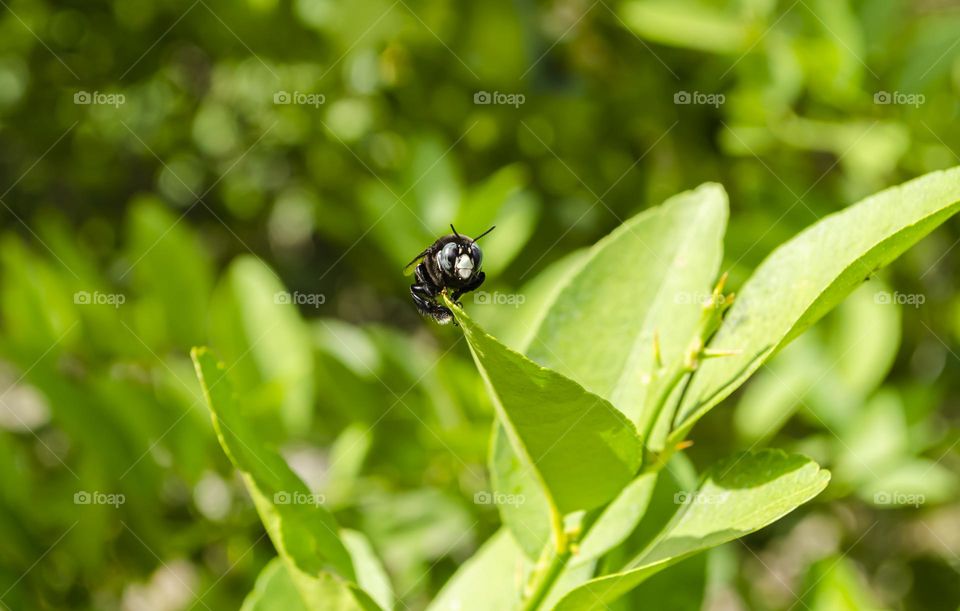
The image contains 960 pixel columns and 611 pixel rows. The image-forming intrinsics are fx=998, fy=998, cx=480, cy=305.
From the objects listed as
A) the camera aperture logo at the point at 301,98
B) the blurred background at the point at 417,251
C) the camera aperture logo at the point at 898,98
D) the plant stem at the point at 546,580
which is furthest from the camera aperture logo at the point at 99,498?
the camera aperture logo at the point at 898,98

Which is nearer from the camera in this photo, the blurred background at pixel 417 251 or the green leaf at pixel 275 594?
the green leaf at pixel 275 594

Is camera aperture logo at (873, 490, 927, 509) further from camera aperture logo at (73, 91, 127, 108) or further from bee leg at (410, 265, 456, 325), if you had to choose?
camera aperture logo at (73, 91, 127, 108)

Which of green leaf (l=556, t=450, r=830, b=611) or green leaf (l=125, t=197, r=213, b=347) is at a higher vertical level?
green leaf (l=125, t=197, r=213, b=347)

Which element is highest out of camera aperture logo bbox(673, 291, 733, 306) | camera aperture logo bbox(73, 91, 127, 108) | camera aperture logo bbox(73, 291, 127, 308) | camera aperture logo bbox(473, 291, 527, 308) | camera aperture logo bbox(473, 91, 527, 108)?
camera aperture logo bbox(73, 91, 127, 108)

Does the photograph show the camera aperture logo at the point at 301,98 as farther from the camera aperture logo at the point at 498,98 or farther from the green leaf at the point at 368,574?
the green leaf at the point at 368,574

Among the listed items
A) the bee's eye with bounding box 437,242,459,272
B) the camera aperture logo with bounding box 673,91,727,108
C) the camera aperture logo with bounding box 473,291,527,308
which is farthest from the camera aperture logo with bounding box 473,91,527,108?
the bee's eye with bounding box 437,242,459,272

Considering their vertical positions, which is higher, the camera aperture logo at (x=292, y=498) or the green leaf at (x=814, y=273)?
the camera aperture logo at (x=292, y=498)

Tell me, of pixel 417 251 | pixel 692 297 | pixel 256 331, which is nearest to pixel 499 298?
pixel 417 251

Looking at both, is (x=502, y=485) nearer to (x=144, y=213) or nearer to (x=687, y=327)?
(x=687, y=327)
